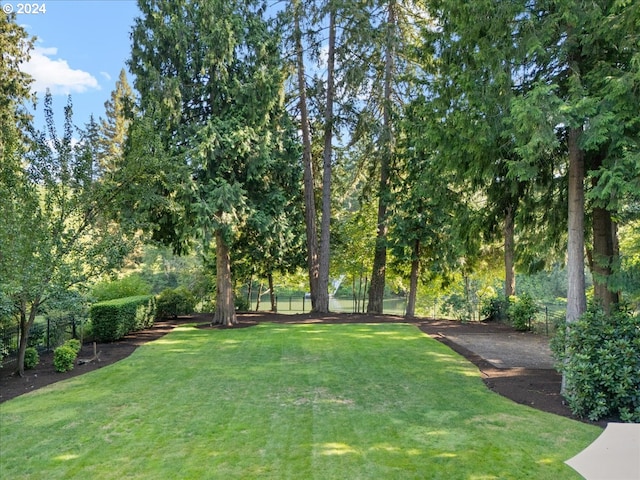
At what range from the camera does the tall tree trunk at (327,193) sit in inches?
597

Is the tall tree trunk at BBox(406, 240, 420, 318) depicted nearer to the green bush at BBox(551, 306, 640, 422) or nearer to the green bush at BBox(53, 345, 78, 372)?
the green bush at BBox(551, 306, 640, 422)

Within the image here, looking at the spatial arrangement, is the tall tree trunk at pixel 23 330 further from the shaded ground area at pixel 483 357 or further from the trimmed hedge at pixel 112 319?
the trimmed hedge at pixel 112 319

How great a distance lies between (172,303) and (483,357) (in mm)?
11239

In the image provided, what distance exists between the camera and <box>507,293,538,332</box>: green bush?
1184 centimetres

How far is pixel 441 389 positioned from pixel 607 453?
4131mm

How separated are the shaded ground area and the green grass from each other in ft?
1.33

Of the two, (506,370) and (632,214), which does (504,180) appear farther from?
(506,370)

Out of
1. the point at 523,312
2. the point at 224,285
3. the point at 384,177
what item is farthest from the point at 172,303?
the point at 523,312

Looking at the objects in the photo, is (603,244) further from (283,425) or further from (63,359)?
(63,359)

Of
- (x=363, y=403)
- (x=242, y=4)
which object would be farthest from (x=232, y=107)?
(x=363, y=403)

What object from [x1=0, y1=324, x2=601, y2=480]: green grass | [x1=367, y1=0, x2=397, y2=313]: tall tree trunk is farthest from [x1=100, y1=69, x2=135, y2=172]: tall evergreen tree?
[x1=0, y1=324, x2=601, y2=480]: green grass

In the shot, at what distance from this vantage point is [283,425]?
4887 millimetres

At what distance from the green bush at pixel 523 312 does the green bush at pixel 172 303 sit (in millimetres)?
11617

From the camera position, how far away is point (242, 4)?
13180mm
